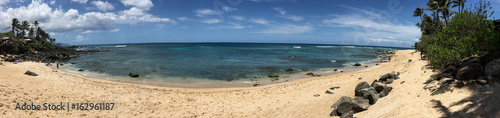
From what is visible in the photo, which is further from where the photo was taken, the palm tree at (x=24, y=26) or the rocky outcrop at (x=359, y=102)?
the palm tree at (x=24, y=26)

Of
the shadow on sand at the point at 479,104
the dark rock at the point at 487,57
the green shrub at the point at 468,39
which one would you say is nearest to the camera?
the shadow on sand at the point at 479,104

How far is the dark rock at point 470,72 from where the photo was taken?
8689 mm

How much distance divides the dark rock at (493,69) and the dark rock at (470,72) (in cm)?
18

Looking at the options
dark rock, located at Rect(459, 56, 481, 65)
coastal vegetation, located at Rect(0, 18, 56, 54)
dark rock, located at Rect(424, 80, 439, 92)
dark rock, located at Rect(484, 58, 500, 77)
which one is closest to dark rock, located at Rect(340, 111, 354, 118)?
dark rock, located at Rect(424, 80, 439, 92)

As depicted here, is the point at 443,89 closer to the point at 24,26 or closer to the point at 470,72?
the point at 470,72

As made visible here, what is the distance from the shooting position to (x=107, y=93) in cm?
1708

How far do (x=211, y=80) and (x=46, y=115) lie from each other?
54.1ft

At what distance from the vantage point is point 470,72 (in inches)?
344

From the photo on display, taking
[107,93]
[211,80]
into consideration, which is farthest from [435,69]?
[107,93]

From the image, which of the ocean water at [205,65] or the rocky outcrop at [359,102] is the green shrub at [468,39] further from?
the ocean water at [205,65]

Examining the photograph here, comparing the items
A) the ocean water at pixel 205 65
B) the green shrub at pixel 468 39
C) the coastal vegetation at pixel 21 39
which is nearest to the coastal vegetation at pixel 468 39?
the green shrub at pixel 468 39

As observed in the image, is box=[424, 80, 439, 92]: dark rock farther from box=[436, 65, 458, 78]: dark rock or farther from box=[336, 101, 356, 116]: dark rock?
box=[336, 101, 356, 116]: dark rock

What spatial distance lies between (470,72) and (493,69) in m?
0.66

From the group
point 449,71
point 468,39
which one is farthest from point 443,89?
point 468,39
